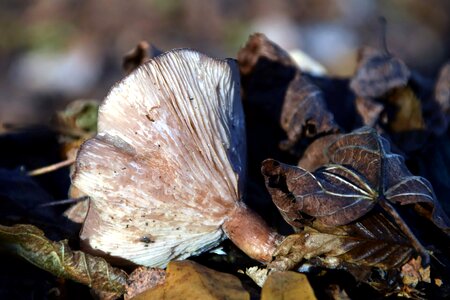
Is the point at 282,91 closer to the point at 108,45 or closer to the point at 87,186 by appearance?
the point at 87,186

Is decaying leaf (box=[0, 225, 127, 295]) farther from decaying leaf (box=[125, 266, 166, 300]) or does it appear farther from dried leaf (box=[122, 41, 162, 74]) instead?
dried leaf (box=[122, 41, 162, 74])

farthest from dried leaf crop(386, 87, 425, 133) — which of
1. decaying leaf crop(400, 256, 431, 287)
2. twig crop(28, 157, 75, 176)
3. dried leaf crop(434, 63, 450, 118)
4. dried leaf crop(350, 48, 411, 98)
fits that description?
twig crop(28, 157, 75, 176)

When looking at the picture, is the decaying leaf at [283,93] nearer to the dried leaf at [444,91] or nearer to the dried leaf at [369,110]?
the dried leaf at [369,110]

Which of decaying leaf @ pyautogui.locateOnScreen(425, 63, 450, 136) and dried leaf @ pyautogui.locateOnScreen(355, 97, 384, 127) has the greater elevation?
dried leaf @ pyautogui.locateOnScreen(355, 97, 384, 127)

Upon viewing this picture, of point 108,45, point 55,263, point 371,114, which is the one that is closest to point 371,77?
point 371,114

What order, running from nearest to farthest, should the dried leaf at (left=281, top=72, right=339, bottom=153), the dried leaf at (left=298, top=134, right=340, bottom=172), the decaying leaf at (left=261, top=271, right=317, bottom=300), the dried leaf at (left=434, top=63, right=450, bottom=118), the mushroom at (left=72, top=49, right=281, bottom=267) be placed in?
the decaying leaf at (left=261, top=271, right=317, bottom=300) → the mushroom at (left=72, top=49, right=281, bottom=267) → the dried leaf at (left=298, top=134, right=340, bottom=172) → the dried leaf at (left=281, top=72, right=339, bottom=153) → the dried leaf at (left=434, top=63, right=450, bottom=118)

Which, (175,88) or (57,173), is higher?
(175,88)
